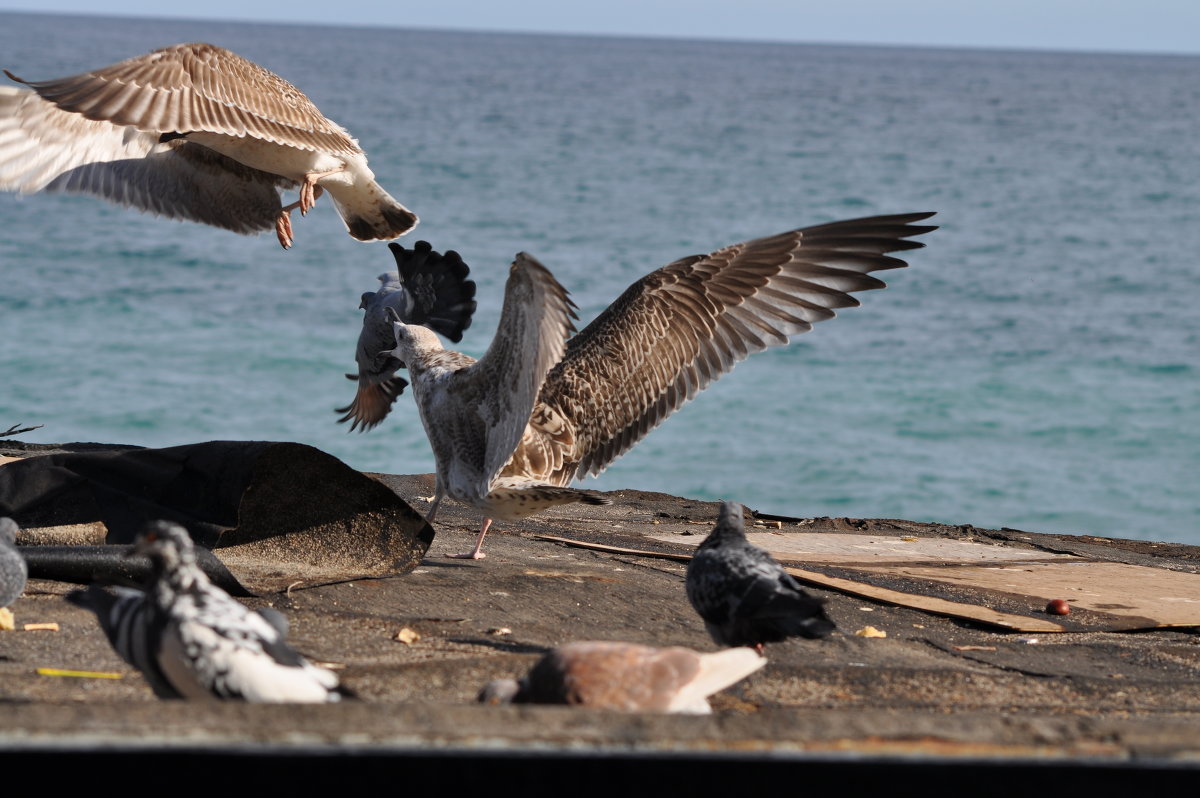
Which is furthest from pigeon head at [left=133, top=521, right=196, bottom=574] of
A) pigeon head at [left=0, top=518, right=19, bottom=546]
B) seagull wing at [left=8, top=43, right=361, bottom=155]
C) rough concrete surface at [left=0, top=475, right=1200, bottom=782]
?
seagull wing at [left=8, top=43, right=361, bottom=155]

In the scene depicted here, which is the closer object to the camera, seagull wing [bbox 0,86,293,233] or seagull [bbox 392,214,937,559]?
seagull [bbox 392,214,937,559]

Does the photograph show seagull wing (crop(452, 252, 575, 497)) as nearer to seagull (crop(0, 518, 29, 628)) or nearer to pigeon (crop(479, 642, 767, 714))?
pigeon (crop(479, 642, 767, 714))

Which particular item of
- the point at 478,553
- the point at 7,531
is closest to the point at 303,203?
the point at 478,553

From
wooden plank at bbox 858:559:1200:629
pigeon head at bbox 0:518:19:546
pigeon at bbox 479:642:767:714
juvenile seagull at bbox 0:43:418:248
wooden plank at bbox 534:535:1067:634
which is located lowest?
pigeon head at bbox 0:518:19:546

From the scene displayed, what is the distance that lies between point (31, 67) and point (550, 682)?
51.9m

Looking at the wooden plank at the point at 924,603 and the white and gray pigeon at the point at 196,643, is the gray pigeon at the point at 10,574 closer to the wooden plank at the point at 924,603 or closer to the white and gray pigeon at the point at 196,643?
the white and gray pigeon at the point at 196,643

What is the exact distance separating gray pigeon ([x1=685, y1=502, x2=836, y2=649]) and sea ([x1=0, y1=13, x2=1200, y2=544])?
928 cm

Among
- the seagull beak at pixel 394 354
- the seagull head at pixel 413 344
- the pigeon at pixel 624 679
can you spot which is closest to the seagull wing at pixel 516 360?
the seagull head at pixel 413 344

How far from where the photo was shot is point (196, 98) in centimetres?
545

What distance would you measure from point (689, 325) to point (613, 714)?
8.97 feet

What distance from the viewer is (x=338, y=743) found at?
2.31 meters

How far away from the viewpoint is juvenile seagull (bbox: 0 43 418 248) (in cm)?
524

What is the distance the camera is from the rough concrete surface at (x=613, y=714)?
2.36m

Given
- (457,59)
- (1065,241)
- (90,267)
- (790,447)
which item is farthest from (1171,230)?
(457,59)
